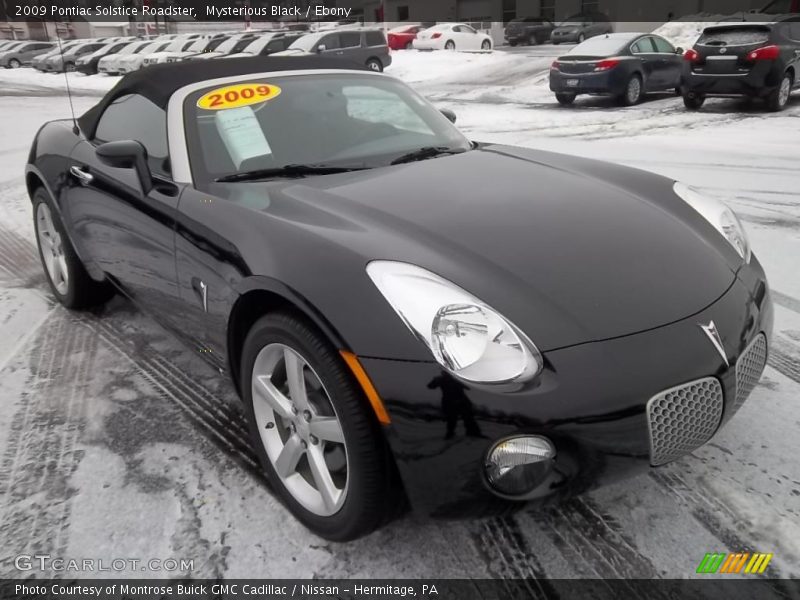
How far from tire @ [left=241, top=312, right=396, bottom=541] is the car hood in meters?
0.35

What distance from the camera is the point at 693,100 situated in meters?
11.4

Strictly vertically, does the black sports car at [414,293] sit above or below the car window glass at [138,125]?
below

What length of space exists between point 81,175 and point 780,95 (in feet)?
35.6

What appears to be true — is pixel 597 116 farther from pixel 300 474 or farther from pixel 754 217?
pixel 300 474

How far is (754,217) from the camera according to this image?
5.24m

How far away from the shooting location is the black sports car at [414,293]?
1734mm

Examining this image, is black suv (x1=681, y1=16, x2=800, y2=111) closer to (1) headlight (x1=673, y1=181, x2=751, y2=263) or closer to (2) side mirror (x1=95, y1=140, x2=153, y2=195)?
(1) headlight (x1=673, y1=181, x2=751, y2=263)

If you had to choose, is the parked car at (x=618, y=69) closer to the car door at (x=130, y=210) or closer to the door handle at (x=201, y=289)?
the car door at (x=130, y=210)

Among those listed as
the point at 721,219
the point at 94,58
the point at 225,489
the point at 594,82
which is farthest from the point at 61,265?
the point at 94,58

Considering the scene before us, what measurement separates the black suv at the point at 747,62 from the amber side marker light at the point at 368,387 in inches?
436

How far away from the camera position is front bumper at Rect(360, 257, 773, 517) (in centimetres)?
169

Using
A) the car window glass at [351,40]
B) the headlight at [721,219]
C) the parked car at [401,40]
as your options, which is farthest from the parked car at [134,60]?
the headlight at [721,219]

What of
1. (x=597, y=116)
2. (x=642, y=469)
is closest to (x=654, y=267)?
(x=642, y=469)

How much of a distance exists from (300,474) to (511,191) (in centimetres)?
129
